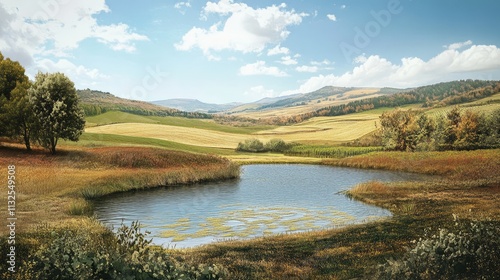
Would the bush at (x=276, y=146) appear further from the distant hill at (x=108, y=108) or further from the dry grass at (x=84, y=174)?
the distant hill at (x=108, y=108)

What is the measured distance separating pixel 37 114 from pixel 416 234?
38443 mm

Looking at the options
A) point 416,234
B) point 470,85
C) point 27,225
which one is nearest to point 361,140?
point 470,85

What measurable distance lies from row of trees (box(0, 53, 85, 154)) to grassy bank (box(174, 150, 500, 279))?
30402 mm

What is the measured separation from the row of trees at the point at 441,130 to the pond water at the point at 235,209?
617 cm

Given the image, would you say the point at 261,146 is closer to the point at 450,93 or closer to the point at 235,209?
the point at 450,93

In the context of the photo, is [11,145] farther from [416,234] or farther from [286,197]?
[416,234]

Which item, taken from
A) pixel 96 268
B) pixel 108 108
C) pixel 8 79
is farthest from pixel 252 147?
pixel 96 268

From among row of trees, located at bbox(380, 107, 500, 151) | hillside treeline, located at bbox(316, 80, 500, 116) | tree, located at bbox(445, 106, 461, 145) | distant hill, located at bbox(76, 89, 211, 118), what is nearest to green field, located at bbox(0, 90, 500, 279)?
row of trees, located at bbox(380, 107, 500, 151)

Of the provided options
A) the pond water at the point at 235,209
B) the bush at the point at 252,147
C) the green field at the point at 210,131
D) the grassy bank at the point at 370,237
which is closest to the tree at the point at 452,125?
the grassy bank at the point at 370,237

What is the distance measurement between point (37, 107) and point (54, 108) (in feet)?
7.02

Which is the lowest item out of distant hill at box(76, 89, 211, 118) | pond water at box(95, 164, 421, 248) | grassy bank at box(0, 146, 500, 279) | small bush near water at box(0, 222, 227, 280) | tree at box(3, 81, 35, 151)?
pond water at box(95, 164, 421, 248)

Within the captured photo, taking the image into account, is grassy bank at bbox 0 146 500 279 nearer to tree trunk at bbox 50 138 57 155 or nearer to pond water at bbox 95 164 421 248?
tree trunk at bbox 50 138 57 155

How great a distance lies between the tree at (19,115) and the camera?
40000mm

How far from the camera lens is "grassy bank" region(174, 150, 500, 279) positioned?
13.6 metres
